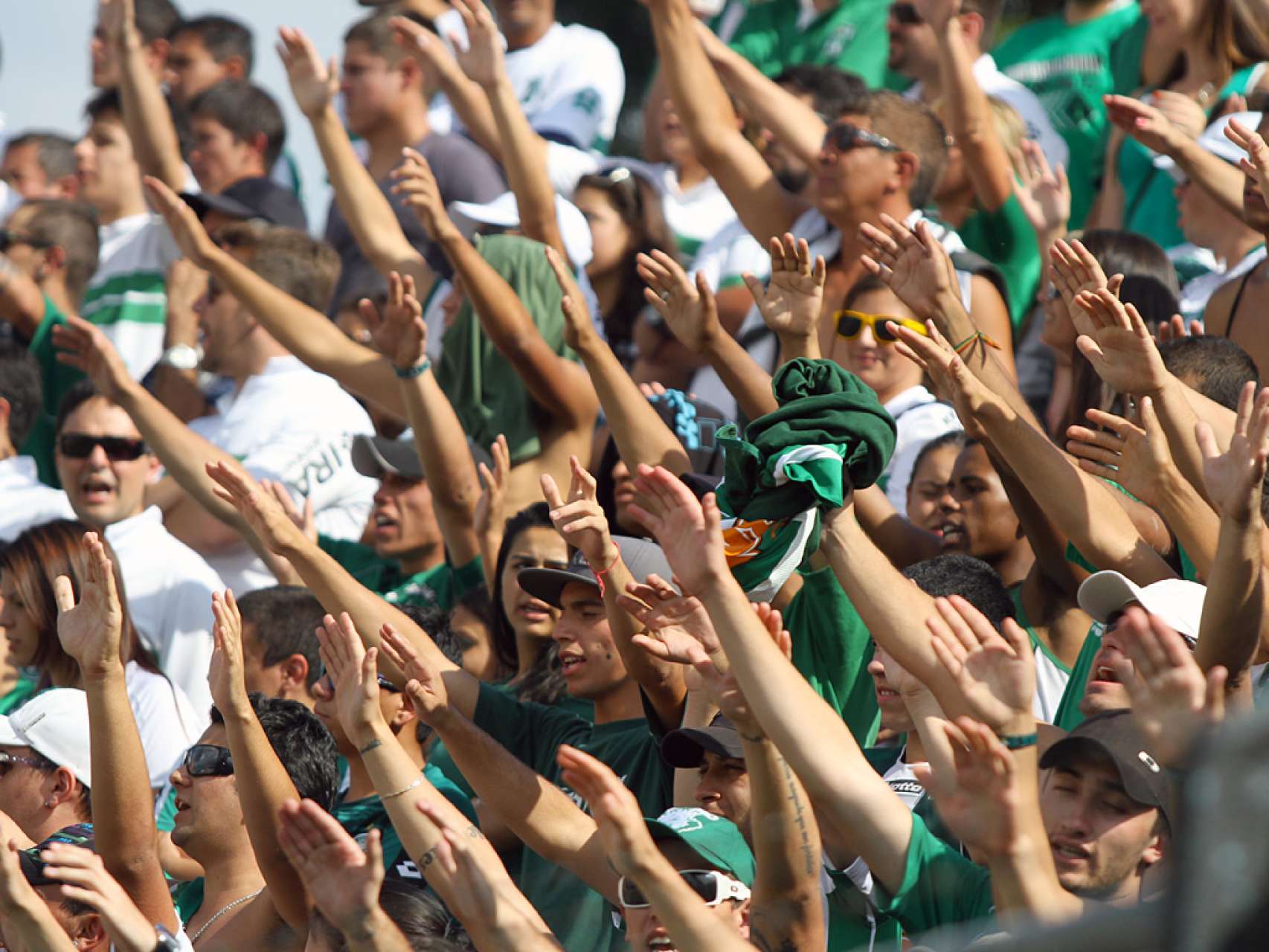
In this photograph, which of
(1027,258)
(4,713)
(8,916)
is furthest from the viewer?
(1027,258)

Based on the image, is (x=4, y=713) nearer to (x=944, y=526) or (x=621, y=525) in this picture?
(x=621, y=525)

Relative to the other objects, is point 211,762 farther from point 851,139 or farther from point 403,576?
point 851,139

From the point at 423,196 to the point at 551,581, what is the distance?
148cm

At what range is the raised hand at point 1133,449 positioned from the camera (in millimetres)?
3717

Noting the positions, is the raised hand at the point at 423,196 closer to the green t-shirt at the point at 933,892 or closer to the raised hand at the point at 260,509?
the raised hand at the point at 260,509

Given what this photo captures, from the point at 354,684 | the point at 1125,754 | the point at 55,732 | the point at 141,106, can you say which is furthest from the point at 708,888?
the point at 141,106

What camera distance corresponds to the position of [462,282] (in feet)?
18.5

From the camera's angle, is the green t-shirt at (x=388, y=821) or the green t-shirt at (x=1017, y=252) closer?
the green t-shirt at (x=388, y=821)

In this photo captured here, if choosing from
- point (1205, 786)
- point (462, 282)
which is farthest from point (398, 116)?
point (1205, 786)

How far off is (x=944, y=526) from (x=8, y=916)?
7.55 feet

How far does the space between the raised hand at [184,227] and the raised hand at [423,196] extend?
2.73ft

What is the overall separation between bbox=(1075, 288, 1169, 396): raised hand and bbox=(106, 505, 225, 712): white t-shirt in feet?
9.17

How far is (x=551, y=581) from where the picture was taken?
459 centimetres

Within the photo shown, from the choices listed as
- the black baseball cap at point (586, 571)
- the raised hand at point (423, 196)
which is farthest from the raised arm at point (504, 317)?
the black baseball cap at point (586, 571)
